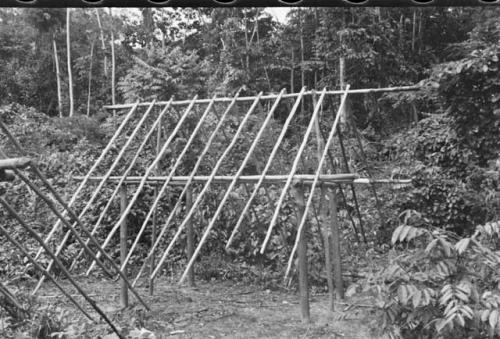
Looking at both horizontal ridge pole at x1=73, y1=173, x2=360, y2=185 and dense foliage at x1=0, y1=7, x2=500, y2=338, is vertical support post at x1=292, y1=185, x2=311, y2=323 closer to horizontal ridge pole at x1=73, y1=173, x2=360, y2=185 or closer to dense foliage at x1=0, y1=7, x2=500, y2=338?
horizontal ridge pole at x1=73, y1=173, x2=360, y2=185

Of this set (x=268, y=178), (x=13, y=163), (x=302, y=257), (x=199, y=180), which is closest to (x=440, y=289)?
(x=13, y=163)

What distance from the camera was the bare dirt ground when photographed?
5.30 meters

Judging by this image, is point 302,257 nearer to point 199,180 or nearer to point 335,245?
point 335,245

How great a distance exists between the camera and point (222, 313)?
618 cm

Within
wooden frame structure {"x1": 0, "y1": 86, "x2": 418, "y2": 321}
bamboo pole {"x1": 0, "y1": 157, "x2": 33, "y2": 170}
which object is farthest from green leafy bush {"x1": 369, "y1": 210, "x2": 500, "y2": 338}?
bamboo pole {"x1": 0, "y1": 157, "x2": 33, "y2": 170}

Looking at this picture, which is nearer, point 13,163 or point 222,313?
point 13,163

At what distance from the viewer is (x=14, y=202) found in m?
8.66

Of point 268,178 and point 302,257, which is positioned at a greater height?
point 268,178

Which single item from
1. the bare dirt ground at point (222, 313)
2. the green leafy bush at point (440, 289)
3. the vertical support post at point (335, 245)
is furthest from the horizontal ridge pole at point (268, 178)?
the green leafy bush at point (440, 289)

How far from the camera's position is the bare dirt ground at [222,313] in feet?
17.4

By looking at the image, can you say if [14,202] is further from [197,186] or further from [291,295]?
[291,295]

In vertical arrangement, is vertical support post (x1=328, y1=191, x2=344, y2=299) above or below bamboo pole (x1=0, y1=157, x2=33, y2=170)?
below

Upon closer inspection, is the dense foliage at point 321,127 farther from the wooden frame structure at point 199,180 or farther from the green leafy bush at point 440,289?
the wooden frame structure at point 199,180

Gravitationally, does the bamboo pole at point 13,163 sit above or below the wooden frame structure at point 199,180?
above
